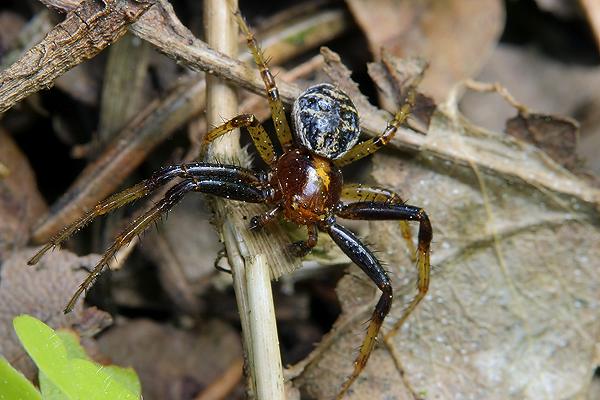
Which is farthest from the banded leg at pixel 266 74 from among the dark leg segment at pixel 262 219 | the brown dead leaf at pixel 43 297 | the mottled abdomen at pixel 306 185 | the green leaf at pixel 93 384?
the green leaf at pixel 93 384

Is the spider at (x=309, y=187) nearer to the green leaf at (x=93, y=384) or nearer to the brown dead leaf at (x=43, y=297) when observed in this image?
the brown dead leaf at (x=43, y=297)

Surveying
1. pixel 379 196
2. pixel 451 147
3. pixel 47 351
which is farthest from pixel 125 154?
pixel 451 147

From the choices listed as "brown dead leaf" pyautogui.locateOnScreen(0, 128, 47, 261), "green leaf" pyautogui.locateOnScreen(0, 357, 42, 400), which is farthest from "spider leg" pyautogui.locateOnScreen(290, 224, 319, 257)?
"brown dead leaf" pyautogui.locateOnScreen(0, 128, 47, 261)

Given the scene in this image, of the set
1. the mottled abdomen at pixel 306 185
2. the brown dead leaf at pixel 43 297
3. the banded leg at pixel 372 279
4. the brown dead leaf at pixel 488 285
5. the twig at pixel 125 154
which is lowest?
the brown dead leaf at pixel 488 285

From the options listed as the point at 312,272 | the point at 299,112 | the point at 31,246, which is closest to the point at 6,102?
the point at 31,246

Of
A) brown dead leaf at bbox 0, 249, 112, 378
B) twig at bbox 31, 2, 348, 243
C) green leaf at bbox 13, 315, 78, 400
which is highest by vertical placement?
green leaf at bbox 13, 315, 78, 400

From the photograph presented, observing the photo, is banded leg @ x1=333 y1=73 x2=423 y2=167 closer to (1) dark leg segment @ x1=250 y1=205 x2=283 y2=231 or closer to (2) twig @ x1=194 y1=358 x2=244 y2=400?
(1) dark leg segment @ x1=250 y1=205 x2=283 y2=231
